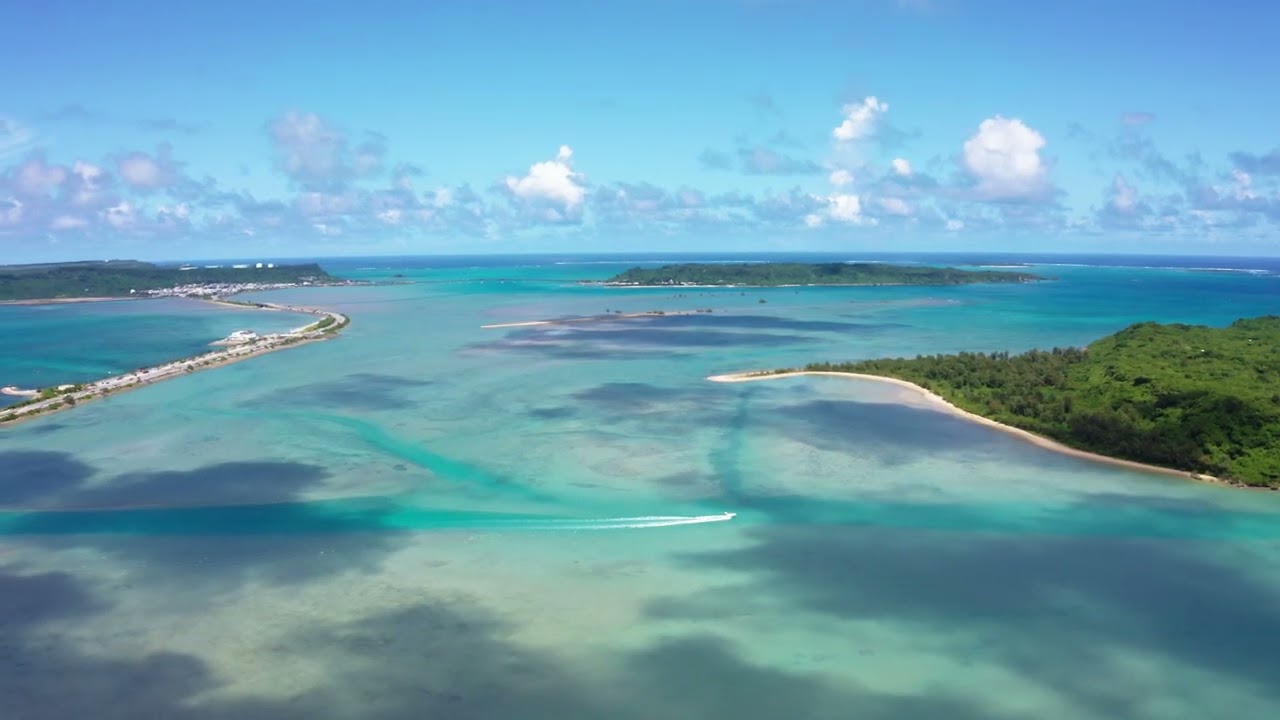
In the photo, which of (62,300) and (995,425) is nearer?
(995,425)

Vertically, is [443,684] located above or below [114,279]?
below

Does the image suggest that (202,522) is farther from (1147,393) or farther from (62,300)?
(62,300)

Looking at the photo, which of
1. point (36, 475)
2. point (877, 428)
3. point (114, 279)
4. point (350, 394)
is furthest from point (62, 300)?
point (877, 428)

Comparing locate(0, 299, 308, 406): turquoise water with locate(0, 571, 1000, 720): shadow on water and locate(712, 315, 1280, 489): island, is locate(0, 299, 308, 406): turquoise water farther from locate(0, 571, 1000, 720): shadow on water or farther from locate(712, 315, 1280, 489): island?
locate(712, 315, 1280, 489): island

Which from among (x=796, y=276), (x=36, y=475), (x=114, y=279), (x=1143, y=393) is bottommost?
(x=36, y=475)

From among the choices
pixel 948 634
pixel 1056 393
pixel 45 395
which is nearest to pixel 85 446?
pixel 45 395

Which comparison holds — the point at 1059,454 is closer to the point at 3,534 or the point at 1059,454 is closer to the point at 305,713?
the point at 305,713

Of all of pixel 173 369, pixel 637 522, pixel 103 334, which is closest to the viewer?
pixel 637 522

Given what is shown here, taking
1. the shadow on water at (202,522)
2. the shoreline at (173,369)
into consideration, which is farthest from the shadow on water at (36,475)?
the shoreline at (173,369)

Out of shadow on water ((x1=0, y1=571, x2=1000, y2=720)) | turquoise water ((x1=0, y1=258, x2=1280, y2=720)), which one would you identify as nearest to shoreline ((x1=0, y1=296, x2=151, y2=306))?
turquoise water ((x1=0, y1=258, x2=1280, y2=720))
